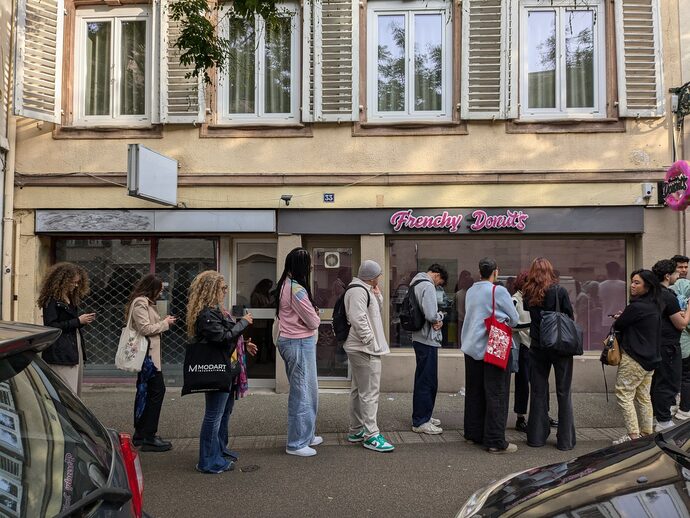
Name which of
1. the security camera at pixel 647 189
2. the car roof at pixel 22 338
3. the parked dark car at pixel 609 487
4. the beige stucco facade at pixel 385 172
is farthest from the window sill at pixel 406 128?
the car roof at pixel 22 338

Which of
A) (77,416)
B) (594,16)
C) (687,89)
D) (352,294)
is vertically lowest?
(77,416)

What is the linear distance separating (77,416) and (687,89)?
8817 millimetres

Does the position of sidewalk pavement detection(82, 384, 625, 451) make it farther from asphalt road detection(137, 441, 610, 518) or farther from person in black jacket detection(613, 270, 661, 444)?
person in black jacket detection(613, 270, 661, 444)

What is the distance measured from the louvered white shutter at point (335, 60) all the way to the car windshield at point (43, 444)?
6840 millimetres

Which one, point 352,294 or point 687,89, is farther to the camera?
point 687,89

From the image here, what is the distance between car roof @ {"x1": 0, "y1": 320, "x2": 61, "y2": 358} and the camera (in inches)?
71.3

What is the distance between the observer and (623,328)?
554 centimetres

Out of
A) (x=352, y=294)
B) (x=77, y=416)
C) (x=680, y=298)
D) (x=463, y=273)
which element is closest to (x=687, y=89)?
(x=680, y=298)

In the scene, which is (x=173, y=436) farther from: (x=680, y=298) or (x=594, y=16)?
(x=594, y=16)

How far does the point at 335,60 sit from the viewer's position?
27.6 ft

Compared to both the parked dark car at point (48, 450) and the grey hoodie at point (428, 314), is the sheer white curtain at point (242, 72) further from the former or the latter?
the parked dark car at point (48, 450)

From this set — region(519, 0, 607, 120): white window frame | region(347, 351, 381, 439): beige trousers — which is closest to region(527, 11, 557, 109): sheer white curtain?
region(519, 0, 607, 120): white window frame

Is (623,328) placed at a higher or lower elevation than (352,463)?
higher

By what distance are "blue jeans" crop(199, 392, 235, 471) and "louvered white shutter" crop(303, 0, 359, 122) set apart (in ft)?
16.0
